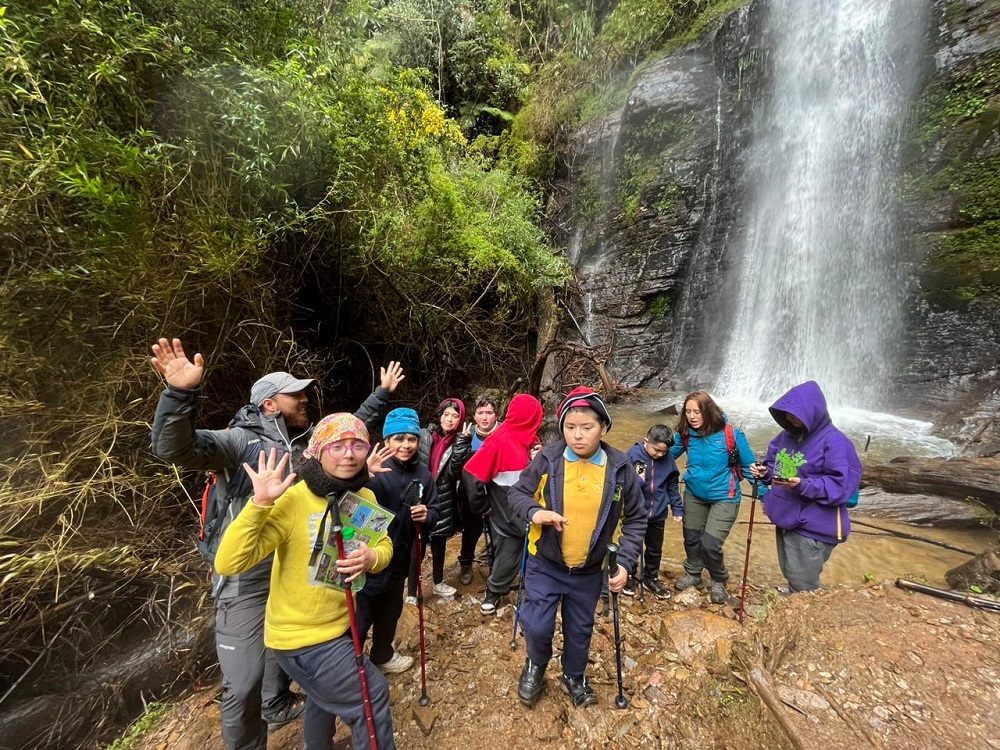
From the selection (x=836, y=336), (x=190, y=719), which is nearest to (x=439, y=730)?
(x=190, y=719)

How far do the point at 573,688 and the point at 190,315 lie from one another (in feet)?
15.1

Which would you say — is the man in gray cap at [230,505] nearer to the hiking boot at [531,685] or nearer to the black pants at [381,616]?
the black pants at [381,616]

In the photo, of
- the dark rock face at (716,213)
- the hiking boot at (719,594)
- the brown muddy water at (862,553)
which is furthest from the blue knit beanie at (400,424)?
the dark rock face at (716,213)

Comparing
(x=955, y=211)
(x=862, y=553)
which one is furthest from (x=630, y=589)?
(x=955, y=211)

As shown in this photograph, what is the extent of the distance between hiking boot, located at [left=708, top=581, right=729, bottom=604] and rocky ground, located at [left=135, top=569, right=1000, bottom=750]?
0.53 metres

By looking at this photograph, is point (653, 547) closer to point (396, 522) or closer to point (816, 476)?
point (816, 476)

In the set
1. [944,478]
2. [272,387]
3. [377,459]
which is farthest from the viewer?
[944,478]

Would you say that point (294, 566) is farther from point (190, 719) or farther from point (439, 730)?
point (190, 719)

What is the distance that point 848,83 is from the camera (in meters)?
12.1

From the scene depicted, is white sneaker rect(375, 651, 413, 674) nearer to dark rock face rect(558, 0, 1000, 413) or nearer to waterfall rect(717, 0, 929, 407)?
dark rock face rect(558, 0, 1000, 413)

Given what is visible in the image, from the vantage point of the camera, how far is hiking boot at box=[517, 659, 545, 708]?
2.77 metres

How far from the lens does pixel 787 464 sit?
3.33 metres

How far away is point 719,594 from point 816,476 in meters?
1.59

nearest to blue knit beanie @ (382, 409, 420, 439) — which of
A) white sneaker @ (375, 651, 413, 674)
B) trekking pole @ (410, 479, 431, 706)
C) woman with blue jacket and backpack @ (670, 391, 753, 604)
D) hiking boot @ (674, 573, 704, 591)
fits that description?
trekking pole @ (410, 479, 431, 706)
